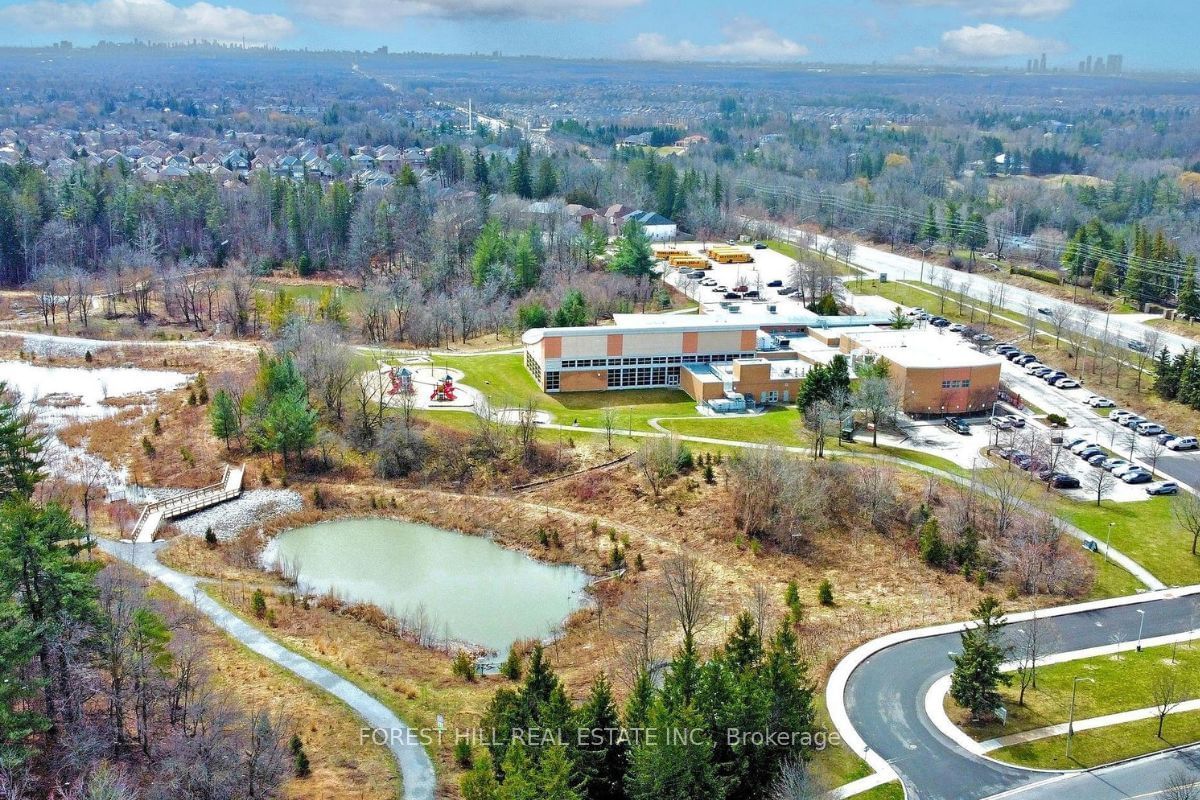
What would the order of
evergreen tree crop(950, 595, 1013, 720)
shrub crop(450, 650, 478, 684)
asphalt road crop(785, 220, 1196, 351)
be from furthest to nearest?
1. asphalt road crop(785, 220, 1196, 351)
2. shrub crop(450, 650, 478, 684)
3. evergreen tree crop(950, 595, 1013, 720)

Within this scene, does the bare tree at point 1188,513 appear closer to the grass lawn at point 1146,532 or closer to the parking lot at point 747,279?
the grass lawn at point 1146,532

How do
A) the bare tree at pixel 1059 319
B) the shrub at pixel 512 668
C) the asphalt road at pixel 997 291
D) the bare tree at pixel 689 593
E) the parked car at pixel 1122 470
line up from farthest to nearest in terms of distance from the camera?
1. the asphalt road at pixel 997 291
2. the bare tree at pixel 1059 319
3. the parked car at pixel 1122 470
4. the shrub at pixel 512 668
5. the bare tree at pixel 689 593

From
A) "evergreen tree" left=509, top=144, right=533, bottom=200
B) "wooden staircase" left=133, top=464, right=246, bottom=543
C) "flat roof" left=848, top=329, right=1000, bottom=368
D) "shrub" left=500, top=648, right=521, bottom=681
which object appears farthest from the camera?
"evergreen tree" left=509, top=144, right=533, bottom=200

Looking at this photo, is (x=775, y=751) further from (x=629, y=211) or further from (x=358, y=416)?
(x=629, y=211)

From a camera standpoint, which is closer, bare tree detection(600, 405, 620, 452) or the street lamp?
the street lamp

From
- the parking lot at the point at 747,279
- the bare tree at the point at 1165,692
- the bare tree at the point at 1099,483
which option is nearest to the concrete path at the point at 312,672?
the bare tree at the point at 1165,692

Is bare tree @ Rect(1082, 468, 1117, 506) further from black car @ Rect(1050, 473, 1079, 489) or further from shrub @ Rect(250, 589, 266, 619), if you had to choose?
shrub @ Rect(250, 589, 266, 619)

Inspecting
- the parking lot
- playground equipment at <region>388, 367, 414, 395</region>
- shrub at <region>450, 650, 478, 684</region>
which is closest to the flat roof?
the parking lot
